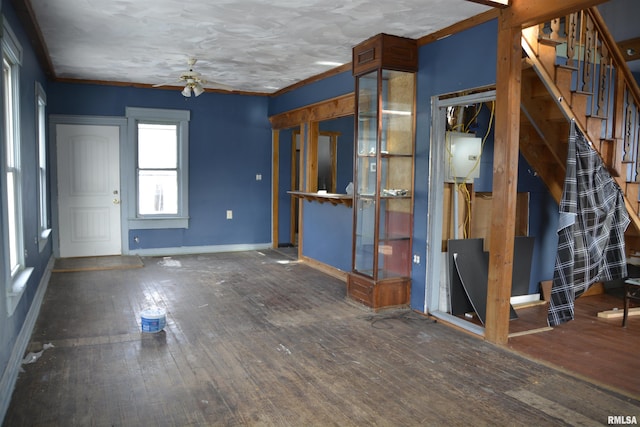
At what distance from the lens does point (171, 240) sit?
796cm

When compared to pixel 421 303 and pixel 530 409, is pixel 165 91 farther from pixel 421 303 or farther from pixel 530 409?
pixel 530 409

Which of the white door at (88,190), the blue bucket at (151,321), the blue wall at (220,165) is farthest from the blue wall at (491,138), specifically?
the white door at (88,190)

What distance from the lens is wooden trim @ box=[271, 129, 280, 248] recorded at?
336 inches

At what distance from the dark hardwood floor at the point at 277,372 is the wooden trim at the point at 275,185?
347 cm

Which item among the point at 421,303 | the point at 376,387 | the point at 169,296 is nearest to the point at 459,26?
the point at 421,303

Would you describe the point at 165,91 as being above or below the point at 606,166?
above

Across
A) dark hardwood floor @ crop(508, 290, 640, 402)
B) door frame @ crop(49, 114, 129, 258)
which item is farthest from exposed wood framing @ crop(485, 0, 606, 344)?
door frame @ crop(49, 114, 129, 258)

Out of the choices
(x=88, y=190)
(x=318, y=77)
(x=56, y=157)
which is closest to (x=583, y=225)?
(x=318, y=77)

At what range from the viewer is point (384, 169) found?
4965 mm

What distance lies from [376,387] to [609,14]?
5.73 meters

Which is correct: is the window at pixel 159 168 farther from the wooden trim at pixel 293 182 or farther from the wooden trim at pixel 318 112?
the wooden trim at pixel 293 182

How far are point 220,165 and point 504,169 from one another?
549 centimetres

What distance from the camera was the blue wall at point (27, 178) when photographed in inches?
134

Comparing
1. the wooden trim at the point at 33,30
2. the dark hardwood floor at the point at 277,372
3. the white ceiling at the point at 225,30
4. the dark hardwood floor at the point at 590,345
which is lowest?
the dark hardwood floor at the point at 277,372
